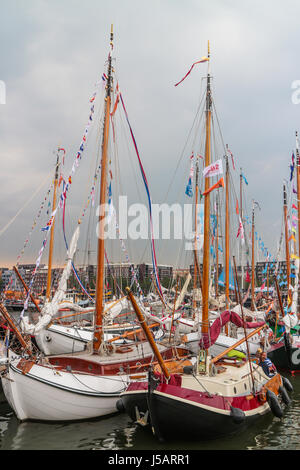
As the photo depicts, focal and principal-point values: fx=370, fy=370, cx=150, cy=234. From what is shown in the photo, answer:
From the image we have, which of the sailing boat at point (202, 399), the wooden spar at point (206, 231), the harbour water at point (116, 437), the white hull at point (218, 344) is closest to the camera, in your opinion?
the sailing boat at point (202, 399)

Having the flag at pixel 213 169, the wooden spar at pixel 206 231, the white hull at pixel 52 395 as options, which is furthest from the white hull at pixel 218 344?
the flag at pixel 213 169

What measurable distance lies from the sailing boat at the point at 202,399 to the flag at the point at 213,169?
2522mm

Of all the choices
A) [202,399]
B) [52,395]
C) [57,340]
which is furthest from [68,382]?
[57,340]

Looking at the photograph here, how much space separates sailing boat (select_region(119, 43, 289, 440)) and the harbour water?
1.57 feet

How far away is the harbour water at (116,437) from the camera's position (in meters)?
12.4

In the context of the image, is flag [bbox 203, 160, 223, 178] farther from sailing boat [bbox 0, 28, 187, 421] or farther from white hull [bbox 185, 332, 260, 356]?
white hull [bbox 185, 332, 260, 356]

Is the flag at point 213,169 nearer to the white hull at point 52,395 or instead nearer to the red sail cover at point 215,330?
the red sail cover at point 215,330

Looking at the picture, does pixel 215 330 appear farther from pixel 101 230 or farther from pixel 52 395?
pixel 101 230

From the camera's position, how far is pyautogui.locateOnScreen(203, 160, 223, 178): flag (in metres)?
15.4
